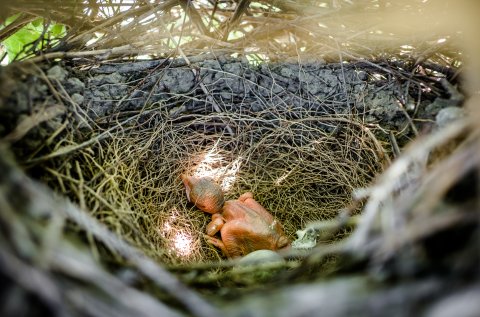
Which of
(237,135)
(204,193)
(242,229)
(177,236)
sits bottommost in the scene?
(242,229)

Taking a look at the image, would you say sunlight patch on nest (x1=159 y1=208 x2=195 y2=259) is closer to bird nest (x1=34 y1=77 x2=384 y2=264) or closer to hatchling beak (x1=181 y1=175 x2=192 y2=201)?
bird nest (x1=34 y1=77 x2=384 y2=264)

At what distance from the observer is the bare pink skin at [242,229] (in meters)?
2.56

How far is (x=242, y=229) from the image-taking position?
2.55m

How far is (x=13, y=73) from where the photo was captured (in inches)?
75.1

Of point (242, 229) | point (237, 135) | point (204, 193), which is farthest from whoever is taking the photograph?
point (237, 135)

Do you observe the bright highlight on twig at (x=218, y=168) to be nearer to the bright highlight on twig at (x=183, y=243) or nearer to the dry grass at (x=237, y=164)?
the dry grass at (x=237, y=164)

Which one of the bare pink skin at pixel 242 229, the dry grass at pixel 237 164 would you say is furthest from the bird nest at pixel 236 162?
the bare pink skin at pixel 242 229

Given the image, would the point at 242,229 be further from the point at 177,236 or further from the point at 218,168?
the point at 218,168

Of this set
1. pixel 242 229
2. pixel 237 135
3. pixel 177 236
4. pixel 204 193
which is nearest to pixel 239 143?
pixel 237 135

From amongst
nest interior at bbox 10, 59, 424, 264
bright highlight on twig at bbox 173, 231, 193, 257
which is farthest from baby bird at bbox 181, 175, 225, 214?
bright highlight on twig at bbox 173, 231, 193, 257

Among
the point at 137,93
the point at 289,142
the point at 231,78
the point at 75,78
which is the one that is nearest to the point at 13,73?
the point at 75,78

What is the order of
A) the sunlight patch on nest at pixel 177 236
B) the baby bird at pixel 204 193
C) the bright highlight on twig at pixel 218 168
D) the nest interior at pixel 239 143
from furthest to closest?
1. the bright highlight on twig at pixel 218 168
2. the baby bird at pixel 204 193
3. the sunlight patch on nest at pixel 177 236
4. the nest interior at pixel 239 143

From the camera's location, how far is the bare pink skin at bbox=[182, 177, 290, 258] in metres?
2.56

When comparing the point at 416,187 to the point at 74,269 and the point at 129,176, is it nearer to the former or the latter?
the point at 74,269
